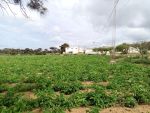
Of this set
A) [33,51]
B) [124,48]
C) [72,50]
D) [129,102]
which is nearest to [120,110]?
[129,102]

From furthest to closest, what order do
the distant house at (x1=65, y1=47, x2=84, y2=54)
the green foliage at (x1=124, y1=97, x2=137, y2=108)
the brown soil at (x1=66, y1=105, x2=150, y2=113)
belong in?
the distant house at (x1=65, y1=47, x2=84, y2=54) < the green foliage at (x1=124, y1=97, x2=137, y2=108) < the brown soil at (x1=66, y1=105, x2=150, y2=113)

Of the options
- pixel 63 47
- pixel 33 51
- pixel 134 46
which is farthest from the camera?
pixel 63 47

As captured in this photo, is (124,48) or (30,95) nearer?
(30,95)

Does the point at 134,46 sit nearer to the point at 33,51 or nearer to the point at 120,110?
the point at 33,51

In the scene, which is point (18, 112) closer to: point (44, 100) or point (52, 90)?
point (44, 100)

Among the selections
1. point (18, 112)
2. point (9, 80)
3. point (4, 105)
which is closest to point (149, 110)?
point (18, 112)

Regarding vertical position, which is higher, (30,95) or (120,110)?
(30,95)

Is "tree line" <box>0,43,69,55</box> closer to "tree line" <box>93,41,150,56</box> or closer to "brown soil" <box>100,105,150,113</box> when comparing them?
"tree line" <box>93,41,150,56</box>

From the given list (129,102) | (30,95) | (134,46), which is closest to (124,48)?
(134,46)

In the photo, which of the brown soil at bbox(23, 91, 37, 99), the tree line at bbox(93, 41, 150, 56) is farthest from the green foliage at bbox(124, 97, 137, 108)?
the tree line at bbox(93, 41, 150, 56)

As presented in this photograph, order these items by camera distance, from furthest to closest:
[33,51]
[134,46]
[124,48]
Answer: [33,51] < [124,48] < [134,46]

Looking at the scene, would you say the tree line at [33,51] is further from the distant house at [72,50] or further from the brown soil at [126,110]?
the brown soil at [126,110]

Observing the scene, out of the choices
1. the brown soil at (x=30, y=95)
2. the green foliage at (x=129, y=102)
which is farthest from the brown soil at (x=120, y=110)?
the brown soil at (x=30, y=95)

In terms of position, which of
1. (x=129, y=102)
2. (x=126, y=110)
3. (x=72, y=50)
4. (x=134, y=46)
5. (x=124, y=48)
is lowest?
(x=72, y=50)
